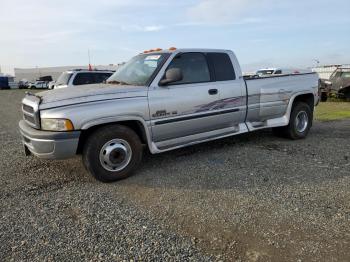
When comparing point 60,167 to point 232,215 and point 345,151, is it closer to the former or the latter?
point 232,215

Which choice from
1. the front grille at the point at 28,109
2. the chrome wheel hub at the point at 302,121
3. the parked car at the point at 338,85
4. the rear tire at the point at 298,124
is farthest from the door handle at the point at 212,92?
the parked car at the point at 338,85

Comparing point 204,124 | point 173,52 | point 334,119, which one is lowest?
point 334,119

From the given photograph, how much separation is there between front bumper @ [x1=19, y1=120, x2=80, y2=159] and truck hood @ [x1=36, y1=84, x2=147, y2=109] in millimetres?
380

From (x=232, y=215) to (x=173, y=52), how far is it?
115 inches

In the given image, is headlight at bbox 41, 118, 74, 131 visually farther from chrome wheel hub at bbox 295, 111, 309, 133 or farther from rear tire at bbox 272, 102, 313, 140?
chrome wheel hub at bbox 295, 111, 309, 133

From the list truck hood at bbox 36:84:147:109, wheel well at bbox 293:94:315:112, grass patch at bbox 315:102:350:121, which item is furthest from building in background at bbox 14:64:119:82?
truck hood at bbox 36:84:147:109

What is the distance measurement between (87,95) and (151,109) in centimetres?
95

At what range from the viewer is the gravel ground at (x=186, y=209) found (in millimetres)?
3105

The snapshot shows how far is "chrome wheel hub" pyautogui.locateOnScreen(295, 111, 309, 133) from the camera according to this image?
739cm

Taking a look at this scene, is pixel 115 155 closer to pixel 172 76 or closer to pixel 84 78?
pixel 172 76

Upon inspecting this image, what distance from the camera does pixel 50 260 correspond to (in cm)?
296

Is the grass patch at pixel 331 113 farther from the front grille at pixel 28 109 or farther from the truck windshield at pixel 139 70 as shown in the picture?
the front grille at pixel 28 109

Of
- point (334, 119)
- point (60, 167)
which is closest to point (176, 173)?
point (60, 167)

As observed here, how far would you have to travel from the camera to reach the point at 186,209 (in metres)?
3.92
